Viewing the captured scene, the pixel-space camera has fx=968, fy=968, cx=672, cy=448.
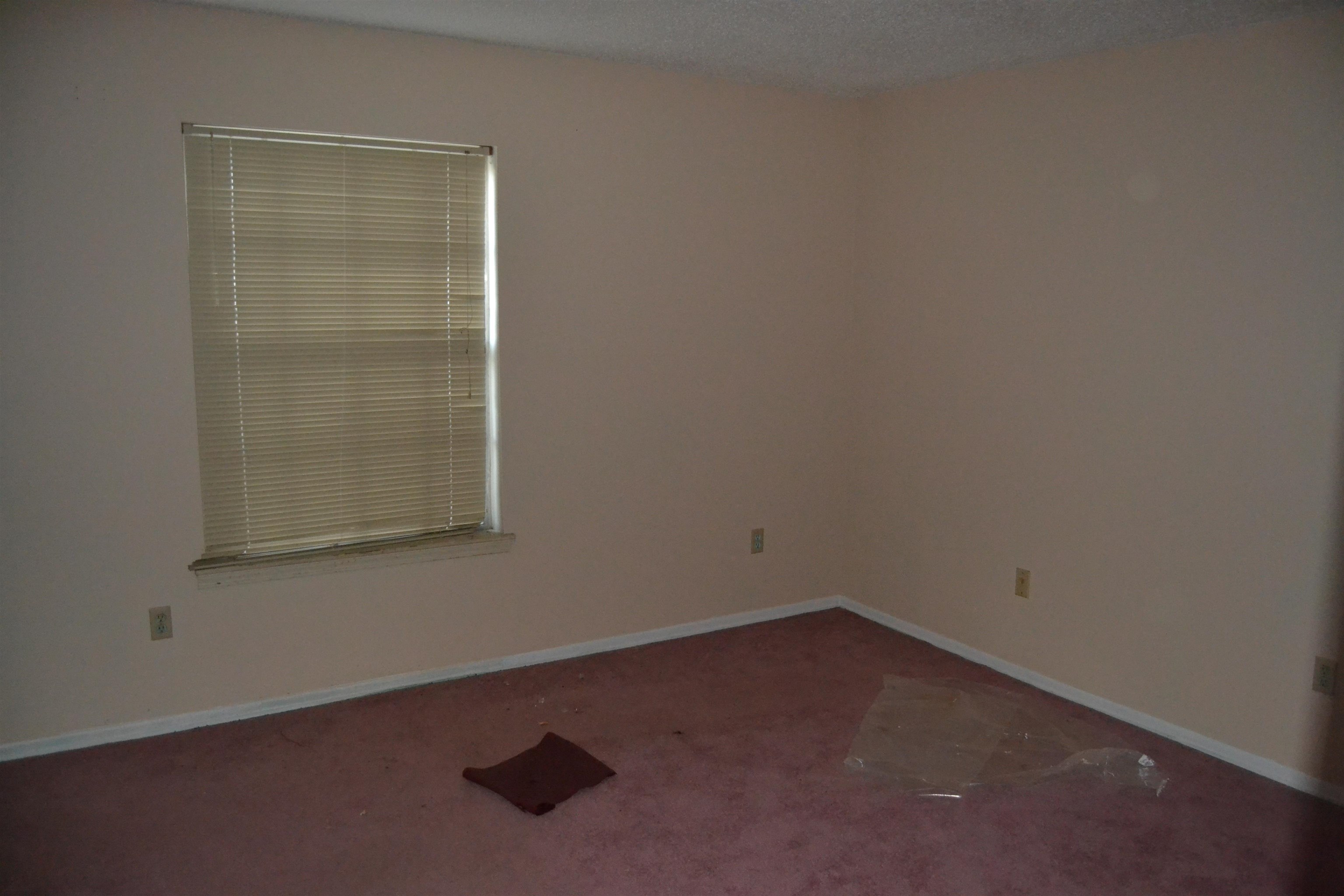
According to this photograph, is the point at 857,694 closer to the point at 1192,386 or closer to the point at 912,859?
the point at 912,859

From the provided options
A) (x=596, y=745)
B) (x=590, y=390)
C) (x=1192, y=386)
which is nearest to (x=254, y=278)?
(x=590, y=390)

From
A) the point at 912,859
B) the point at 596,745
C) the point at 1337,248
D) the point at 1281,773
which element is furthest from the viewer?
the point at 596,745

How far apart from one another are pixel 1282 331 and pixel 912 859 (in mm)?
1923

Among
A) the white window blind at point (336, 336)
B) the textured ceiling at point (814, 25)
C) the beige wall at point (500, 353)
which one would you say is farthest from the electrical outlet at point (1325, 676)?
the white window blind at point (336, 336)

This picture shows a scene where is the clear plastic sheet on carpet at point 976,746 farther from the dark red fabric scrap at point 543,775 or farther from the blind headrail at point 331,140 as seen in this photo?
the blind headrail at point 331,140

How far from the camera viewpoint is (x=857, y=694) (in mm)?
3650

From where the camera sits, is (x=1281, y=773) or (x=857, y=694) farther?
(x=857, y=694)

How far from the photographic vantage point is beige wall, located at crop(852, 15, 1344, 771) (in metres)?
2.91

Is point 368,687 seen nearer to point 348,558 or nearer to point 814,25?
point 348,558

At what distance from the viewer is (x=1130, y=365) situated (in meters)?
3.35

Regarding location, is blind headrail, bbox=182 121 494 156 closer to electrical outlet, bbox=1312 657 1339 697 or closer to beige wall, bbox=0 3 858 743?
beige wall, bbox=0 3 858 743

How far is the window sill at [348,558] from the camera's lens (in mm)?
3275

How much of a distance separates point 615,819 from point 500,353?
5.73 ft

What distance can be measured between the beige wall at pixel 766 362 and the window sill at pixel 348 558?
0.06 metres
